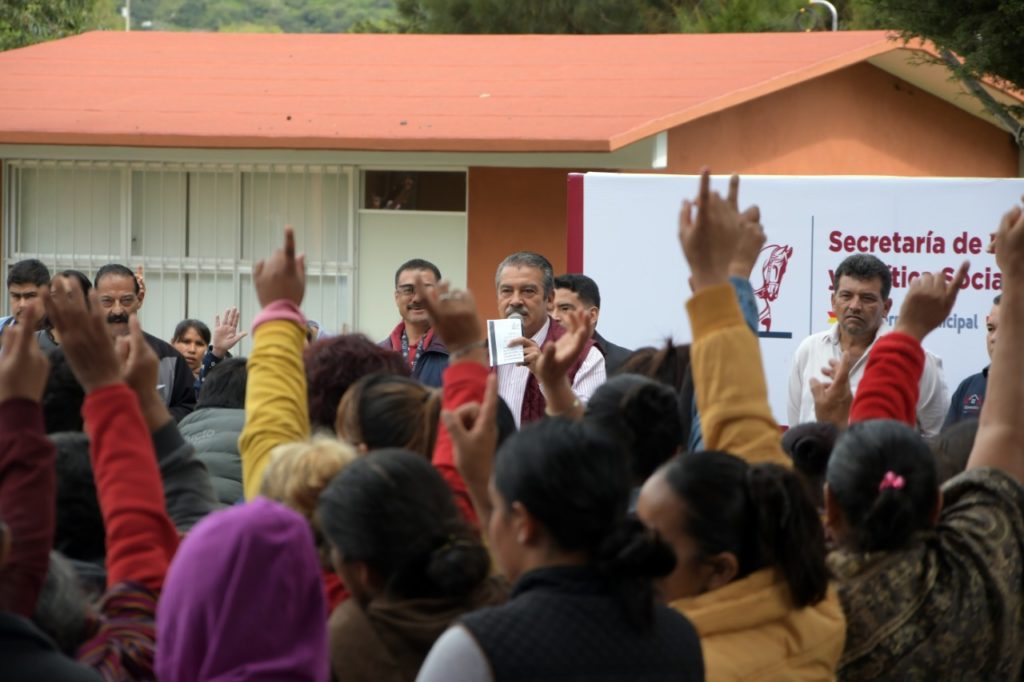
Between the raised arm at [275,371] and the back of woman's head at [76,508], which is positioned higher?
the raised arm at [275,371]

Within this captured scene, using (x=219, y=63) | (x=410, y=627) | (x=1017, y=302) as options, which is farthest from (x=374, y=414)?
(x=219, y=63)

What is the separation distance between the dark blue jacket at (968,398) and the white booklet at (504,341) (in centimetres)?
197

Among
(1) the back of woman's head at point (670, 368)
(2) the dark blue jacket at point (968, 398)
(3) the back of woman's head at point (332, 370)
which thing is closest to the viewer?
(3) the back of woman's head at point (332, 370)

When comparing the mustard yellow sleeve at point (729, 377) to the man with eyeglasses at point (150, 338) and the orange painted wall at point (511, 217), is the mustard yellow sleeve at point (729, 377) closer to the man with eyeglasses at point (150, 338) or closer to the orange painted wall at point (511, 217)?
the man with eyeglasses at point (150, 338)

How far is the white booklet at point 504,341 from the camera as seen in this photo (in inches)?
244

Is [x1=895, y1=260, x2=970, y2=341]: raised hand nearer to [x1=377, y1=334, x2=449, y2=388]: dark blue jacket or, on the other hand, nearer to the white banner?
the white banner

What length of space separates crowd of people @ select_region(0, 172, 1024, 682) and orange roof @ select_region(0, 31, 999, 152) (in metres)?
7.85

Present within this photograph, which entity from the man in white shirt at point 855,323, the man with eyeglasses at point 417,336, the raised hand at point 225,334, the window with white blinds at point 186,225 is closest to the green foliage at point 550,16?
the window with white blinds at point 186,225

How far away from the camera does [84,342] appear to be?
3.06 meters

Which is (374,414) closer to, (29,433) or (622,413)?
(622,413)

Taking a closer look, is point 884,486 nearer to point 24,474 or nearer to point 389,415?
point 389,415

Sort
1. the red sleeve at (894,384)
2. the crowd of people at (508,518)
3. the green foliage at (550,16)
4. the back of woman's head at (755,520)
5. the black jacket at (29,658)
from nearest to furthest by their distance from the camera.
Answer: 1. the black jacket at (29,658)
2. the crowd of people at (508,518)
3. the back of woman's head at (755,520)
4. the red sleeve at (894,384)
5. the green foliage at (550,16)

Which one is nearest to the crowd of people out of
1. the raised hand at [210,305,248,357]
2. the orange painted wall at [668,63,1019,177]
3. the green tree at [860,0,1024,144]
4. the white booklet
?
the white booklet

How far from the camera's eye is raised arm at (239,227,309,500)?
3.49 m
